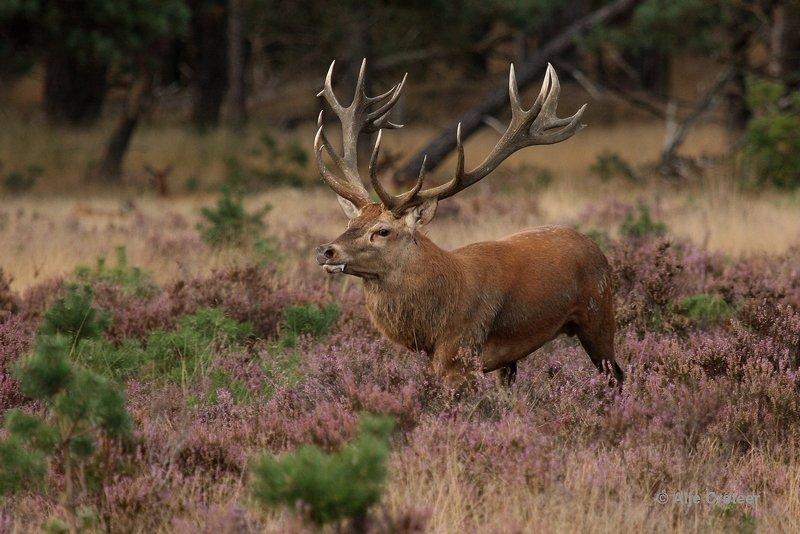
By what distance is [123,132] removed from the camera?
19109 mm

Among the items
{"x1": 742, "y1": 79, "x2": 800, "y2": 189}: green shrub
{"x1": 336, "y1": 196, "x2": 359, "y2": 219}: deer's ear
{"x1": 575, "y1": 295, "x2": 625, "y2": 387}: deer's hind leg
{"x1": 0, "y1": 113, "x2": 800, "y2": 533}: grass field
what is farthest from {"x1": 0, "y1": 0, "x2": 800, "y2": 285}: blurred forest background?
{"x1": 575, "y1": 295, "x2": 625, "y2": 387}: deer's hind leg

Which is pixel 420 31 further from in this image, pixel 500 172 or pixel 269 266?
pixel 269 266

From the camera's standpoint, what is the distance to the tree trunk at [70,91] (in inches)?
948

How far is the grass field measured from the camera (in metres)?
4.30

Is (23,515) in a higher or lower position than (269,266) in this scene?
lower

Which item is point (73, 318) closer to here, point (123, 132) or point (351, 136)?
point (351, 136)

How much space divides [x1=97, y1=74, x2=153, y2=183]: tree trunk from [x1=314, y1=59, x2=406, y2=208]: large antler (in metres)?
12.5

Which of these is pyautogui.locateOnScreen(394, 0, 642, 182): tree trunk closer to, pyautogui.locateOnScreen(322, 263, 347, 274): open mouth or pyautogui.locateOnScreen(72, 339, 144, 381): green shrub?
pyautogui.locateOnScreen(72, 339, 144, 381): green shrub

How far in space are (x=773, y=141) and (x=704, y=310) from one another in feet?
24.3

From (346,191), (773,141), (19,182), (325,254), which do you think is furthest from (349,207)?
(19,182)

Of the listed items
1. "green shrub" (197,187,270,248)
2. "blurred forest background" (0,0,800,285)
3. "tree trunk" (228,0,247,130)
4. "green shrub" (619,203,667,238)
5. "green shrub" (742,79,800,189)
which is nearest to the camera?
"green shrub" (619,203,667,238)

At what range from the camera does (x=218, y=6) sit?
24.3 m

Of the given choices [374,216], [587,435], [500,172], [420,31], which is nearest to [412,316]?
[374,216]

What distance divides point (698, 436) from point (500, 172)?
15453 millimetres
